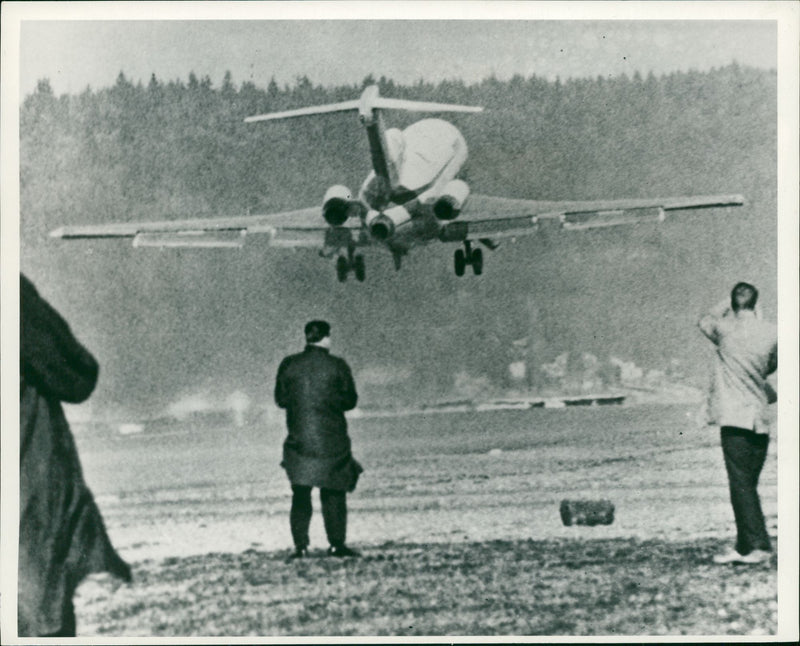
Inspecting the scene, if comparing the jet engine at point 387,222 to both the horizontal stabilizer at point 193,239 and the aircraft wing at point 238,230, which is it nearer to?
the aircraft wing at point 238,230

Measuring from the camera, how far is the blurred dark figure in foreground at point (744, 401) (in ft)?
27.2

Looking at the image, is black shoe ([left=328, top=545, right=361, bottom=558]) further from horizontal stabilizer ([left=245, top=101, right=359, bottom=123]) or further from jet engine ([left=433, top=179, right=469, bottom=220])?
horizontal stabilizer ([left=245, top=101, right=359, bottom=123])

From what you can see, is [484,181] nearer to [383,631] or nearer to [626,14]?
[626,14]

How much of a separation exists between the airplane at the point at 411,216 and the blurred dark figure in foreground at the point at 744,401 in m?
0.97

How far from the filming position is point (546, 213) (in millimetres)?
8852

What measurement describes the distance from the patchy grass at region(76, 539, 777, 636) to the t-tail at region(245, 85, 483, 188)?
9.23 feet

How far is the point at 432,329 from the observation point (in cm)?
898

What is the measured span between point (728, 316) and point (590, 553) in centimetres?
202

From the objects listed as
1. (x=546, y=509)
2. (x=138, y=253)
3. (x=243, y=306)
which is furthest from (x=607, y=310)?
(x=138, y=253)

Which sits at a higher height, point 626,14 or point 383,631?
point 626,14

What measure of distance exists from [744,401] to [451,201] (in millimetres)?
2598

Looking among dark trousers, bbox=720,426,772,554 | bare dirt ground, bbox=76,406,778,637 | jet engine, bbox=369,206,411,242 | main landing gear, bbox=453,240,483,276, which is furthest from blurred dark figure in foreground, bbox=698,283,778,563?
jet engine, bbox=369,206,411,242

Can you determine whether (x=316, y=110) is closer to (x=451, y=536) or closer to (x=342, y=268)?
(x=342, y=268)

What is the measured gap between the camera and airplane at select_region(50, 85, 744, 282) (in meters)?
8.73
